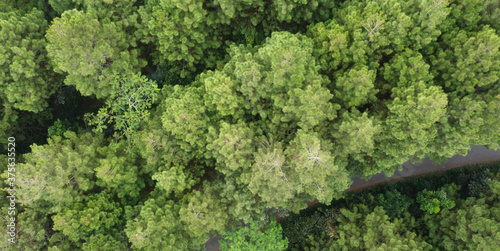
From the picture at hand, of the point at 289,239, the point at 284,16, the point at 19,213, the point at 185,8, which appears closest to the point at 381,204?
the point at 289,239

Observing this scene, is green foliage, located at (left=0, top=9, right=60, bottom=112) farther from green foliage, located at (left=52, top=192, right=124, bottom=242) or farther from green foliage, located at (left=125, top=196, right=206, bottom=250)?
green foliage, located at (left=125, top=196, right=206, bottom=250)

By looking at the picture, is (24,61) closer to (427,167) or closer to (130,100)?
(130,100)

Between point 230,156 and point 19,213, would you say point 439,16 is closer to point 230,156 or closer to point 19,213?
point 230,156

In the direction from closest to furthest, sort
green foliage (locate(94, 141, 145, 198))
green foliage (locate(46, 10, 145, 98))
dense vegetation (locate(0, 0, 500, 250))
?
dense vegetation (locate(0, 0, 500, 250))
green foliage (locate(46, 10, 145, 98))
green foliage (locate(94, 141, 145, 198))

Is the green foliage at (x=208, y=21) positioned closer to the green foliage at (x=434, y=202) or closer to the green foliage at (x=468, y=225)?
the green foliage at (x=434, y=202)

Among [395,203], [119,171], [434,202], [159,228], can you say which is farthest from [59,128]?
[434,202]

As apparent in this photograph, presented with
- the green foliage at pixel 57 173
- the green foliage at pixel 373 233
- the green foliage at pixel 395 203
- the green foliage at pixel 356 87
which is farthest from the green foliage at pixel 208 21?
the green foliage at pixel 395 203

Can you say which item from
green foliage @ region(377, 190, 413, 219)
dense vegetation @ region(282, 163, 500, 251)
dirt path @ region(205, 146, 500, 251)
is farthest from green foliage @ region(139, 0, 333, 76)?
dirt path @ region(205, 146, 500, 251)
